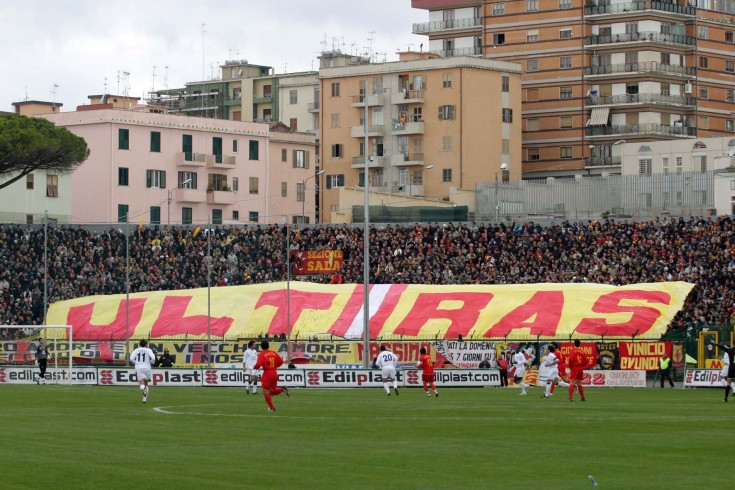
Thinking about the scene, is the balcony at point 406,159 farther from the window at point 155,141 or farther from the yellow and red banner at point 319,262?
the yellow and red banner at point 319,262

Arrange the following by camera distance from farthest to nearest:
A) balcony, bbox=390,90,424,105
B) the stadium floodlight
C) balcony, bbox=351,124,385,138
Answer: balcony, bbox=351,124,385,138
balcony, bbox=390,90,424,105
the stadium floodlight

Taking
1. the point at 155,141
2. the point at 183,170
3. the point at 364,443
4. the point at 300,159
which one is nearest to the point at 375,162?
the point at 300,159

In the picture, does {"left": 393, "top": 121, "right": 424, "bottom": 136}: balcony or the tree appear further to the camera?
Result: {"left": 393, "top": 121, "right": 424, "bottom": 136}: balcony

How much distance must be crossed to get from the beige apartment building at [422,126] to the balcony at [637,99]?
7980 millimetres

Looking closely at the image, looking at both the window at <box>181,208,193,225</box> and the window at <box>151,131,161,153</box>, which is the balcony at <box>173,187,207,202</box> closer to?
the window at <box>181,208,193,225</box>

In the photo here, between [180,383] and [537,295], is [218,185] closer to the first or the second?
[537,295]

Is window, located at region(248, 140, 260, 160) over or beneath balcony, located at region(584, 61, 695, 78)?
beneath

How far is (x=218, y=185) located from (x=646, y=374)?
214 feet

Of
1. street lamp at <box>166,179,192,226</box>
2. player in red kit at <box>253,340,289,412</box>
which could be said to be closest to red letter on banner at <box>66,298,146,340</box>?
street lamp at <box>166,179,192,226</box>

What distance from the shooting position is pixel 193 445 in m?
31.9

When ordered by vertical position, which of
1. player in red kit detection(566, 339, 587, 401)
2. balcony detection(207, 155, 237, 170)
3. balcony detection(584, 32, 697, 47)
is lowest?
player in red kit detection(566, 339, 587, 401)

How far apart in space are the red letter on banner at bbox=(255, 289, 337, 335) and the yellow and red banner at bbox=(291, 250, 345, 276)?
143cm

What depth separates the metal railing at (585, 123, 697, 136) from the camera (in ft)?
433

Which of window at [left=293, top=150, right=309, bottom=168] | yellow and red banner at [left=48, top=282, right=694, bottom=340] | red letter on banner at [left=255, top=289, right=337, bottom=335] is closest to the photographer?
yellow and red banner at [left=48, top=282, right=694, bottom=340]
